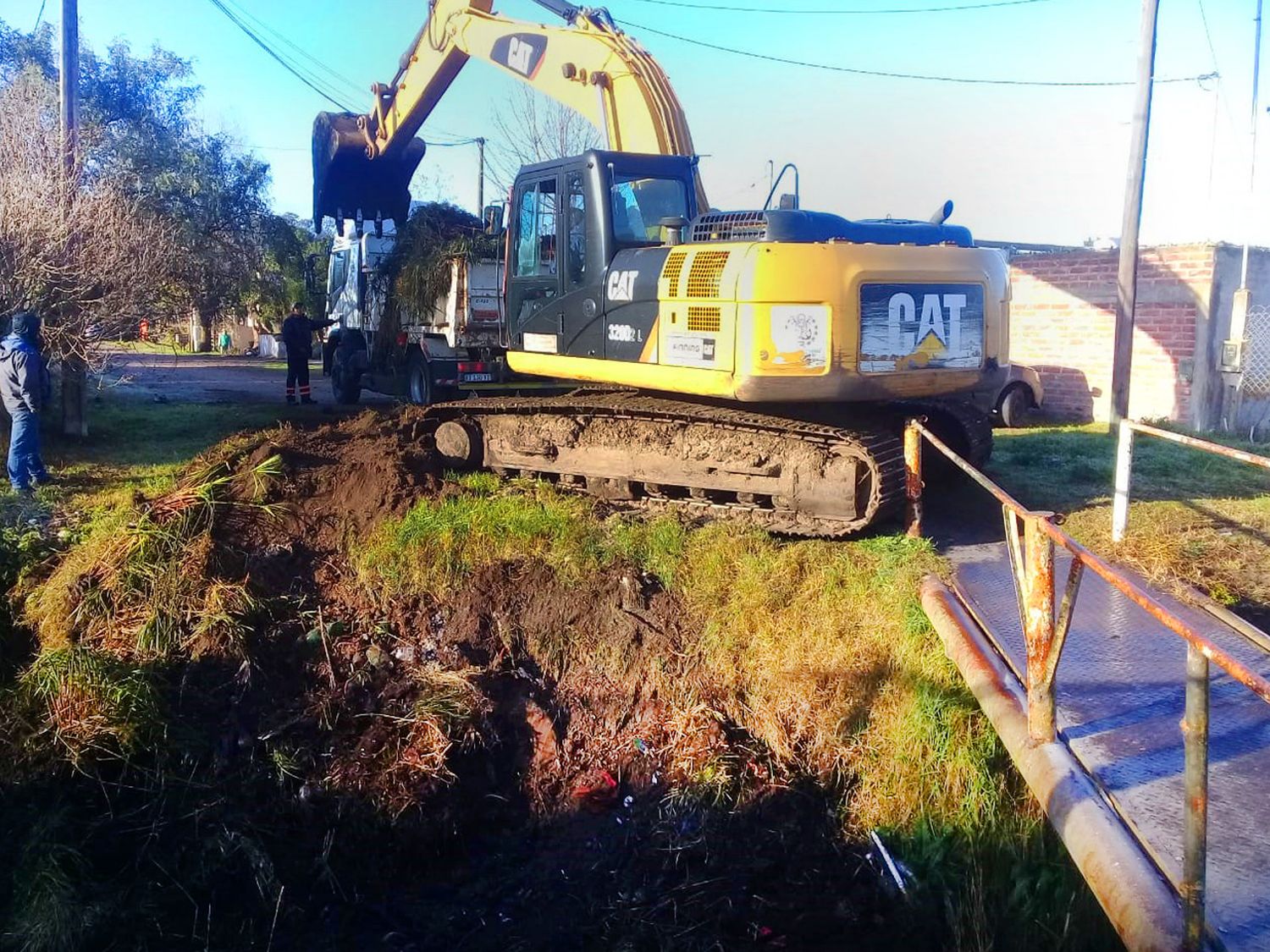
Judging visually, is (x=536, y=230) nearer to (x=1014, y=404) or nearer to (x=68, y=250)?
(x=68, y=250)

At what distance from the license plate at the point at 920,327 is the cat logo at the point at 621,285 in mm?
1679

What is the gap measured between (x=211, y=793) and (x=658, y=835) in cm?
238

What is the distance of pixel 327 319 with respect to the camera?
15367 mm

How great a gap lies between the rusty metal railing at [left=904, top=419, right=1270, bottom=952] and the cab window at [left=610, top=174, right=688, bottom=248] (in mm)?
3020

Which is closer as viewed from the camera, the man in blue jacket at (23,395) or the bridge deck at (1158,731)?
Answer: the bridge deck at (1158,731)

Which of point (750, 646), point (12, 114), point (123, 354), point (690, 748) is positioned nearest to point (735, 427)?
point (750, 646)

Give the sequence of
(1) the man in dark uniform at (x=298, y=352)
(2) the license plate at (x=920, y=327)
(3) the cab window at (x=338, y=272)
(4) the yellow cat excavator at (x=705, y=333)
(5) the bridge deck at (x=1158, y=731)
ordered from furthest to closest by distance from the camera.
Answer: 1. (3) the cab window at (x=338, y=272)
2. (1) the man in dark uniform at (x=298, y=352)
3. (2) the license plate at (x=920, y=327)
4. (4) the yellow cat excavator at (x=705, y=333)
5. (5) the bridge deck at (x=1158, y=731)

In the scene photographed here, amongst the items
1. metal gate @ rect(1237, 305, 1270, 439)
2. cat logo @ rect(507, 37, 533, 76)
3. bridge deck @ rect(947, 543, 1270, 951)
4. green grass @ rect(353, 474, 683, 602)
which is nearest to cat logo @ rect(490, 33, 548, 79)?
cat logo @ rect(507, 37, 533, 76)

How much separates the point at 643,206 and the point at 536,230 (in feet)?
3.08

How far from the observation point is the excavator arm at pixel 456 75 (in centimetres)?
884

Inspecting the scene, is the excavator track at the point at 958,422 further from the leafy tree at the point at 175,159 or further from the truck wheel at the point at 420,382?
the leafy tree at the point at 175,159

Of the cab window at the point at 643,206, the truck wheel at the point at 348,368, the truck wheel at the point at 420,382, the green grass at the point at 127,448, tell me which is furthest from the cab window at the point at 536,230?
the truck wheel at the point at 348,368

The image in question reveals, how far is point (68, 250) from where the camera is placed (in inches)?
377

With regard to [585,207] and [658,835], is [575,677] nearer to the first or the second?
[658,835]
